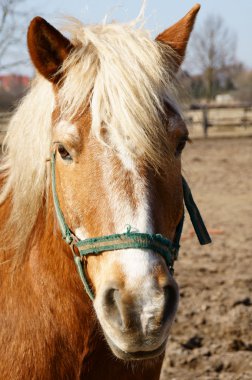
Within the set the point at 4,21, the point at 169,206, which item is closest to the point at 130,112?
the point at 169,206

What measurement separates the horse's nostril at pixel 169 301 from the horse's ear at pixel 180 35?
112cm

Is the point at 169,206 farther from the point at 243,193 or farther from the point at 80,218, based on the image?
the point at 243,193

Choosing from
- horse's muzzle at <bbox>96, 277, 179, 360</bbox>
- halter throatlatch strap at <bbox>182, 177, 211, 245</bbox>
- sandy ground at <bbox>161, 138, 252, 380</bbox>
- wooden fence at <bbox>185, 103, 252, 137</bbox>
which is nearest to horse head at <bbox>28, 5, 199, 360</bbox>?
horse's muzzle at <bbox>96, 277, 179, 360</bbox>

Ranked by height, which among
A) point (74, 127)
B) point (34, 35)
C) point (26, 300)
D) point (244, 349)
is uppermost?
point (34, 35)

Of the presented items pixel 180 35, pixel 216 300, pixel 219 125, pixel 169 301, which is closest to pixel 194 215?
pixel 180 35

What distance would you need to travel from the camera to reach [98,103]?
7.72ft

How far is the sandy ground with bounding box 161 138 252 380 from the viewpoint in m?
4.54

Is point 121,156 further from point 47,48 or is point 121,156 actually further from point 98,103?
point 47,48

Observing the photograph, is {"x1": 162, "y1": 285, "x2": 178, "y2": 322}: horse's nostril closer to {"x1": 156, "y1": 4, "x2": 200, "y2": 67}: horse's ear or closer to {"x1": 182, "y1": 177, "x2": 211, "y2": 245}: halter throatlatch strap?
{"x1": 182, "y1": 177, "x2": 211, "y2": 245}: halter throatlatch strap

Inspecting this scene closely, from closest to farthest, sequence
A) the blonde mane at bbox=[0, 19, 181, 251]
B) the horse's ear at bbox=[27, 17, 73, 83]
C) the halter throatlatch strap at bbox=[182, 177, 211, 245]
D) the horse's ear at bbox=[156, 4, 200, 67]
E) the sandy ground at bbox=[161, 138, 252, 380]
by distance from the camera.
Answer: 1. the blonde mane at bbox=[0, 19, 181, 251]
2. the horse's ear at bbox=[27, 17, 73, 83]
3. the horse's ear at bbox=[156, 4, 200, 67]
4. the halter throatlatch strap at bbox=[182, 177, 211, 245]
5. the sandy ground at bbox=[161, 138, 252, 380]

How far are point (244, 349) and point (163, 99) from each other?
119 inches

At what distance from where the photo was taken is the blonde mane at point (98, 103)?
7.60 ft

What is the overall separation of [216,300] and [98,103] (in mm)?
3782

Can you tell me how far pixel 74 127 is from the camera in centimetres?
236
